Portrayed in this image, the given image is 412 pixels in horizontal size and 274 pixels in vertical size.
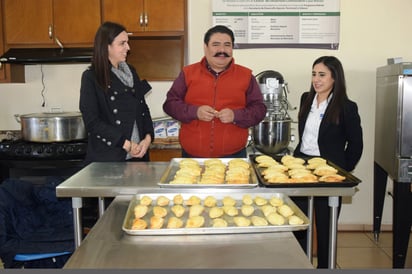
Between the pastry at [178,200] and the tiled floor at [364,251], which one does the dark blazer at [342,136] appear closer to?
the tiled floor at [364,251]

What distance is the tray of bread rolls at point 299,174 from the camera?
4.78 feet

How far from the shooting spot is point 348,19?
3.23m

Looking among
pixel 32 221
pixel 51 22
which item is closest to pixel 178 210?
pixel 32 221

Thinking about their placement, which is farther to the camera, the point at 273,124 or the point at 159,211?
the point at 273,124

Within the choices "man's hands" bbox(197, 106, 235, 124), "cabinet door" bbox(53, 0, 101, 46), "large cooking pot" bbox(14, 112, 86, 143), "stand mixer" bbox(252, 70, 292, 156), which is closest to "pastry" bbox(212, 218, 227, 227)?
"man's hands" bbox(197, 106, 235, 124)

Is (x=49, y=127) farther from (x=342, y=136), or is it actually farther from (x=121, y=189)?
(x=342, y=136)

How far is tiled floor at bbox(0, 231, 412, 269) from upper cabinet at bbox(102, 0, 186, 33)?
6.45 ft

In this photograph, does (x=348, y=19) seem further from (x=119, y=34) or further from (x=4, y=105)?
(x=4, y=105)

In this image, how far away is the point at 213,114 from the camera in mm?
1987

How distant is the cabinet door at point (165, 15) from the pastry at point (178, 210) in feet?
7.01

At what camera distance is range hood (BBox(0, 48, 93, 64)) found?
10.2 feet

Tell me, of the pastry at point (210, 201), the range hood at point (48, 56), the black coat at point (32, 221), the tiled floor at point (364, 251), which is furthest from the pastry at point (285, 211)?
the range hood at point (48, 56)

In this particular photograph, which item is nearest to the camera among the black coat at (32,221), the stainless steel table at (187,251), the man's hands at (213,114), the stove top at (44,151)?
the stainless steel table at (187,251)

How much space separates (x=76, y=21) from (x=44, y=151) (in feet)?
3.50
